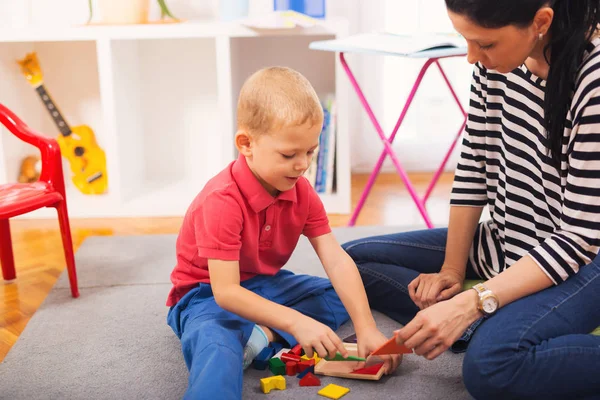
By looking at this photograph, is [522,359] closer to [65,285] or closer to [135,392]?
[135,392]

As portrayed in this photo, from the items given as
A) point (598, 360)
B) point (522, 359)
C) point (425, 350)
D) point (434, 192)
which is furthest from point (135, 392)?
point (434, 192)

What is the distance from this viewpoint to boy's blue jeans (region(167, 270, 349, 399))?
1.20 m

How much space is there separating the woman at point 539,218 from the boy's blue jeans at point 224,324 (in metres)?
0.29

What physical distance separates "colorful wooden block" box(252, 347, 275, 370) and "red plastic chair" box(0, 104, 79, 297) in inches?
24.5

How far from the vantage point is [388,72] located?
10.1ft

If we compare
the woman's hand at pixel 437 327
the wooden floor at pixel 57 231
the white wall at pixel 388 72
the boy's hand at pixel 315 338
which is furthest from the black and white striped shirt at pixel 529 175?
the white wall at pixel 388 72

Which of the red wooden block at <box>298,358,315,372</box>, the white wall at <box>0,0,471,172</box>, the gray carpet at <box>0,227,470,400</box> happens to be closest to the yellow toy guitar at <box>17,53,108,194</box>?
the white wall at <box>0,0,471,172</box>

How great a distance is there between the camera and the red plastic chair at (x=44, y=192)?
172cm

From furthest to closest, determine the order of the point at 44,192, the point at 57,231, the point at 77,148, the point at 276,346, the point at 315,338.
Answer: the point at 77,148
the point at 57,231
the point at 44,192
the point at 276,346
the point at 315,338

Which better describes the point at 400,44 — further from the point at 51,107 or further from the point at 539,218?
the point at 51,107

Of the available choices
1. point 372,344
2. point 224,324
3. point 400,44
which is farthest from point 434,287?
point 400,44

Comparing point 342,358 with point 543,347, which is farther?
point 342,358

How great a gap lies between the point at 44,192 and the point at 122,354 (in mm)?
476

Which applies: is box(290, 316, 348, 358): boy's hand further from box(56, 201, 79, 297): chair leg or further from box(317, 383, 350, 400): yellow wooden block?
box(56, 201, 79, 297): chair leg
